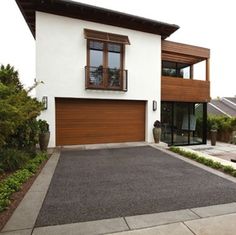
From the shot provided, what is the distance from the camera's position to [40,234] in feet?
11.0

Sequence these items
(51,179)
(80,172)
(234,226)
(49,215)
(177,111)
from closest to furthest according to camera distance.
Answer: (234,226), (49,215), (51,179), (80,172), (177,111)

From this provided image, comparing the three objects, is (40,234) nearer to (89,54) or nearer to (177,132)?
(89,54)

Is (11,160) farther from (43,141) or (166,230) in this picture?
(166,230)

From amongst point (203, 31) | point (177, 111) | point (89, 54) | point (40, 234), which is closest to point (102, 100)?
point (89, 54)

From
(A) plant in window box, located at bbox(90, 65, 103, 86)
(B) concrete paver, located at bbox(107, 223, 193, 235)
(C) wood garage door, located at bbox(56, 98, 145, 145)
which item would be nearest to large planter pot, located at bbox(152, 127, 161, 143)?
(C) wood garage door, located at bbox(56, 98, 145, 145)

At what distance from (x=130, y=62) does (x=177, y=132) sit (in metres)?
5.49

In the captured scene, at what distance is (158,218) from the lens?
3.89 metres

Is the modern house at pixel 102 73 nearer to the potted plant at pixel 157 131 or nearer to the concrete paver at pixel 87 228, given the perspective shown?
Answer: the potted plant at pixel 157 131

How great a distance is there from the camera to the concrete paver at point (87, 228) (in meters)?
3.42

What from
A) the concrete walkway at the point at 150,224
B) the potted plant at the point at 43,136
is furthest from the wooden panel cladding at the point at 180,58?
the concrete walkway at the point at 150,224

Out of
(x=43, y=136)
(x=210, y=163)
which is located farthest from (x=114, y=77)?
(x=210, y=163)

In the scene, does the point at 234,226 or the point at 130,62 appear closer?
the point at 234,226

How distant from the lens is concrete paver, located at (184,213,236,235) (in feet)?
11.3

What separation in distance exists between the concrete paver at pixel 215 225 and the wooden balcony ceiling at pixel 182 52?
1079cm
